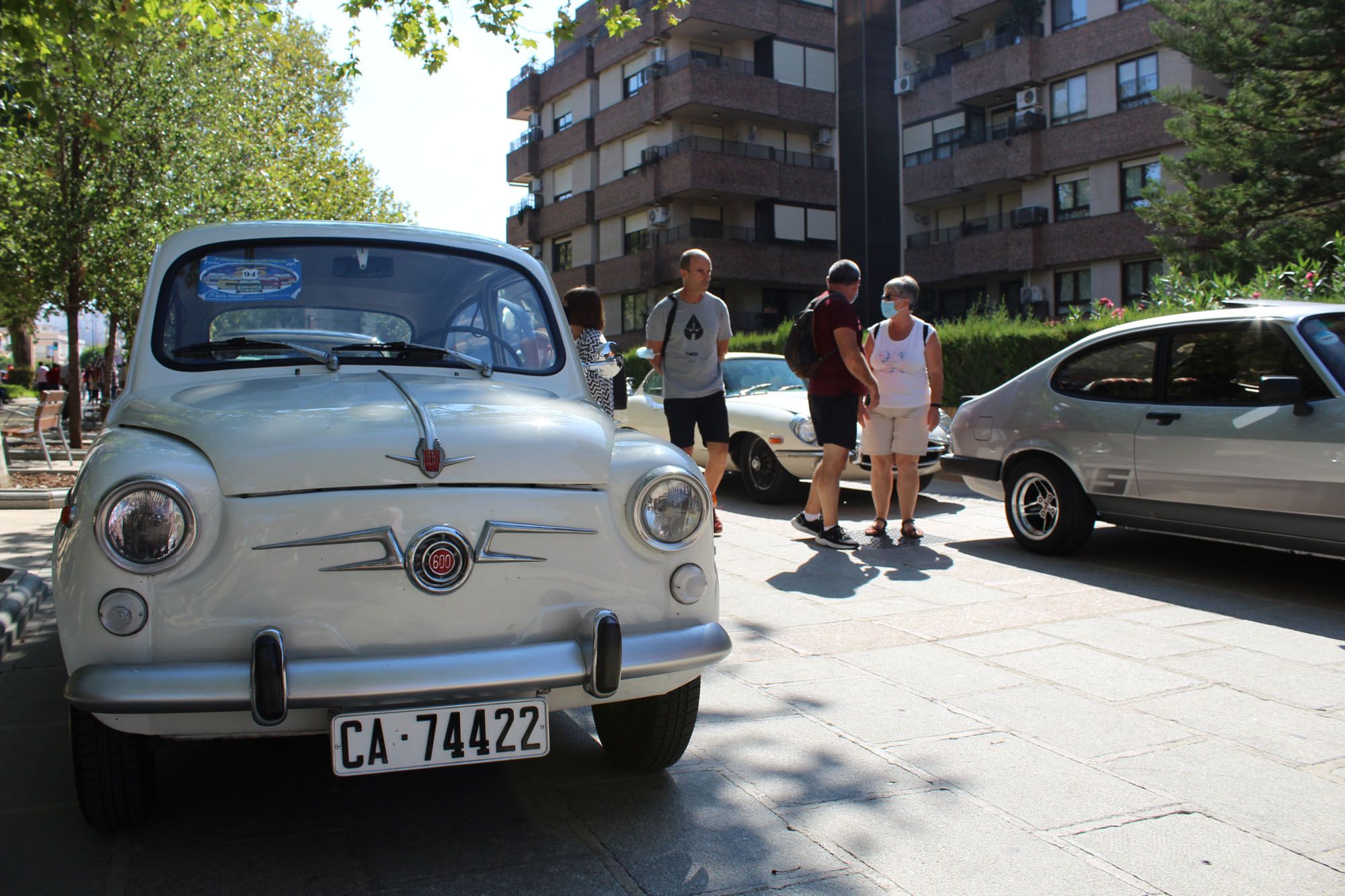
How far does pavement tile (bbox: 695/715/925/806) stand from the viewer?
334 cm

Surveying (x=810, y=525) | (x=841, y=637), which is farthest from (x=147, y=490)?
(x=810, y=525)

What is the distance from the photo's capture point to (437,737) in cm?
270

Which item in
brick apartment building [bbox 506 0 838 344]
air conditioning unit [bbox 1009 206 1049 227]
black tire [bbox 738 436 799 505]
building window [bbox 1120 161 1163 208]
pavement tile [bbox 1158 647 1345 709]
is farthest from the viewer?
brick apartment building [bbox 506 0 838 344]

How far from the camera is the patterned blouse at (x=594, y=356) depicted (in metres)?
6.78

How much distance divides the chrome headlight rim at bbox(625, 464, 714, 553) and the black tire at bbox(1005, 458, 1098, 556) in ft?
15.2

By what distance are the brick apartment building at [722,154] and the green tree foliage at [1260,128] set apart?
55.4ft

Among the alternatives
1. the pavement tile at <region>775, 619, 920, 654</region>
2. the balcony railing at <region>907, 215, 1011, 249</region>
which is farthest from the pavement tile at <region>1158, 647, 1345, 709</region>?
the balcony railing at <region>907, 215, 1011, 249</region>

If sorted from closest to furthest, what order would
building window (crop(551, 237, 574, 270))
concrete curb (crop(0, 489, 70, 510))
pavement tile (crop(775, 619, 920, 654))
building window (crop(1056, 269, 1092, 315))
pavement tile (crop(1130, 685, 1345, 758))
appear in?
pavement tile (crop(1130, 685, 1345, 758)), pavement tile (crop(775, 619, 920, 654)), concrete curb (crop(0, 489, 70, 510)), building window (crop(1056, 269, 1092, 315)), building window (crop(551, 237, 574, 270))

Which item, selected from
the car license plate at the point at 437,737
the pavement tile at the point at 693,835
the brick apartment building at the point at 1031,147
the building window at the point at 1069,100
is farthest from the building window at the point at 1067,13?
the car license plate at the point at 437,737

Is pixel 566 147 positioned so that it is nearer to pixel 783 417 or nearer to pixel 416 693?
pixel 783 417

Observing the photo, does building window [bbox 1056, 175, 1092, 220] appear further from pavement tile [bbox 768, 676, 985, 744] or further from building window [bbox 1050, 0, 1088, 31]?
pavement tile [bbox 768, 676, 985, 744]

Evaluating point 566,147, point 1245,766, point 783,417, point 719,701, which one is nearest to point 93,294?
point 783,417

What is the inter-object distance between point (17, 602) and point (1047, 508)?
6.16m

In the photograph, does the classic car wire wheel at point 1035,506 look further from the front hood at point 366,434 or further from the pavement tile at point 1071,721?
the front hood at point 366,434
